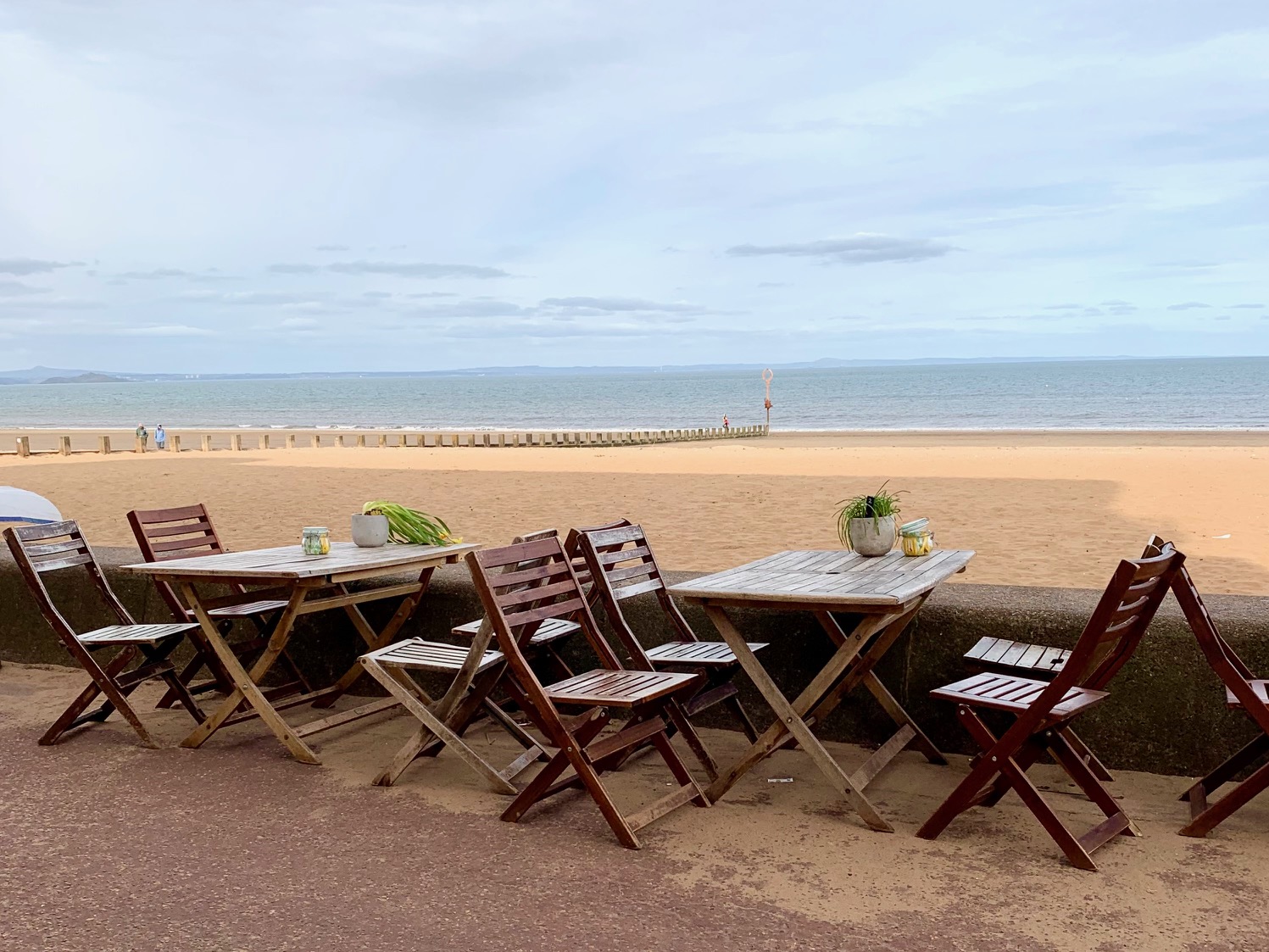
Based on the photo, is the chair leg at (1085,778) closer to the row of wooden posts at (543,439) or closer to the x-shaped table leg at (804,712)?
the x-shaped table leg at (804,712)

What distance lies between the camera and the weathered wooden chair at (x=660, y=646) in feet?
13.8

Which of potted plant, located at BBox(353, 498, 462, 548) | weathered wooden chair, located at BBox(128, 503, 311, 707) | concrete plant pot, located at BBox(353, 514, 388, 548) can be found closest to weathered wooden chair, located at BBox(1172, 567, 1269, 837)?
potted plant, located at BBox(353, 498, 462, 548)

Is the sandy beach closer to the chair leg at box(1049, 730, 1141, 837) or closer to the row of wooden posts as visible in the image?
the chair leg at box(1049, 730, 1141, 837)

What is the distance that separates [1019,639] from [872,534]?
0.64 metres

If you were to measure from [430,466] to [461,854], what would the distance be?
18014mm

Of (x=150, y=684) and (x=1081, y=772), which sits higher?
(x=1081, y=772)

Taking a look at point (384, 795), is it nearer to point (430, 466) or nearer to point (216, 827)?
point (216, 827)

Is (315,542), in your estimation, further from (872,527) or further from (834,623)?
(872,527)

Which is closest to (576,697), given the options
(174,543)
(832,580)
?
(832,580)

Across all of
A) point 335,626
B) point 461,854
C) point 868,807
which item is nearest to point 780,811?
point 868,807

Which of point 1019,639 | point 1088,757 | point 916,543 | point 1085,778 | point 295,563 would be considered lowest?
point 1088,757

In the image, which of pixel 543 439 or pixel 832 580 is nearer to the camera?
pixel 832 580

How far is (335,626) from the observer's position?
5.48 metres

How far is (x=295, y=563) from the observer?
4.59 metres
